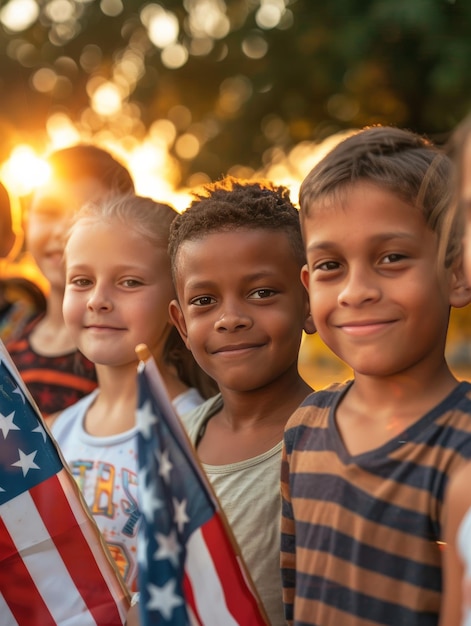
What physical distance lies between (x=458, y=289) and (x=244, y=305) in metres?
0.74

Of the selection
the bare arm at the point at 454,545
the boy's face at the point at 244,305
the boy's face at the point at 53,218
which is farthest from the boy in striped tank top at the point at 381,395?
the boy's face at the point at 53,218

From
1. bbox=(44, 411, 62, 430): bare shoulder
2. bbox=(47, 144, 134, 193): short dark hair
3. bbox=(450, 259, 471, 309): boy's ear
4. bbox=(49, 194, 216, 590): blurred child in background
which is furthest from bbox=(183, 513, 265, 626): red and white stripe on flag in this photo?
bbox=(47, 144, 134, 193): short dark hair

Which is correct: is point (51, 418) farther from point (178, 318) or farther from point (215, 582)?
point (215, 582)

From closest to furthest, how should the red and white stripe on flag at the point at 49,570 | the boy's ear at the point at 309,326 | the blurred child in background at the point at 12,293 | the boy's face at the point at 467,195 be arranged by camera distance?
the boy's face at the point at 467,195, the red and white stripe on flag at the point at 49,570, the boy's ear at the point at 309,326, the blurred child in background at the point at 12,293

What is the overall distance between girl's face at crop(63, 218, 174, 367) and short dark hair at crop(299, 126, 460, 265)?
0.98 m

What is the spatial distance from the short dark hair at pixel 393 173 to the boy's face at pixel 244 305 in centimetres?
37

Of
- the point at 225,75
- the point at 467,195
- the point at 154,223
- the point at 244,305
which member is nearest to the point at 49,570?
the point at 244,305

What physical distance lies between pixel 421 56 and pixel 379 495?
4704 millimetres

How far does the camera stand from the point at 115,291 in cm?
336

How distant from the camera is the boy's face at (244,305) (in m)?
2.85

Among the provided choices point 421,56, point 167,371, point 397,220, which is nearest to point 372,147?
point 397,220

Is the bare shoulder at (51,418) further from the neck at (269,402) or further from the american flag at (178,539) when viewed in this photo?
the american flag at (178,539)

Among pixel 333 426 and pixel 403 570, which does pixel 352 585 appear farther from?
pixel 333 426

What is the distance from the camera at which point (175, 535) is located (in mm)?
2223
